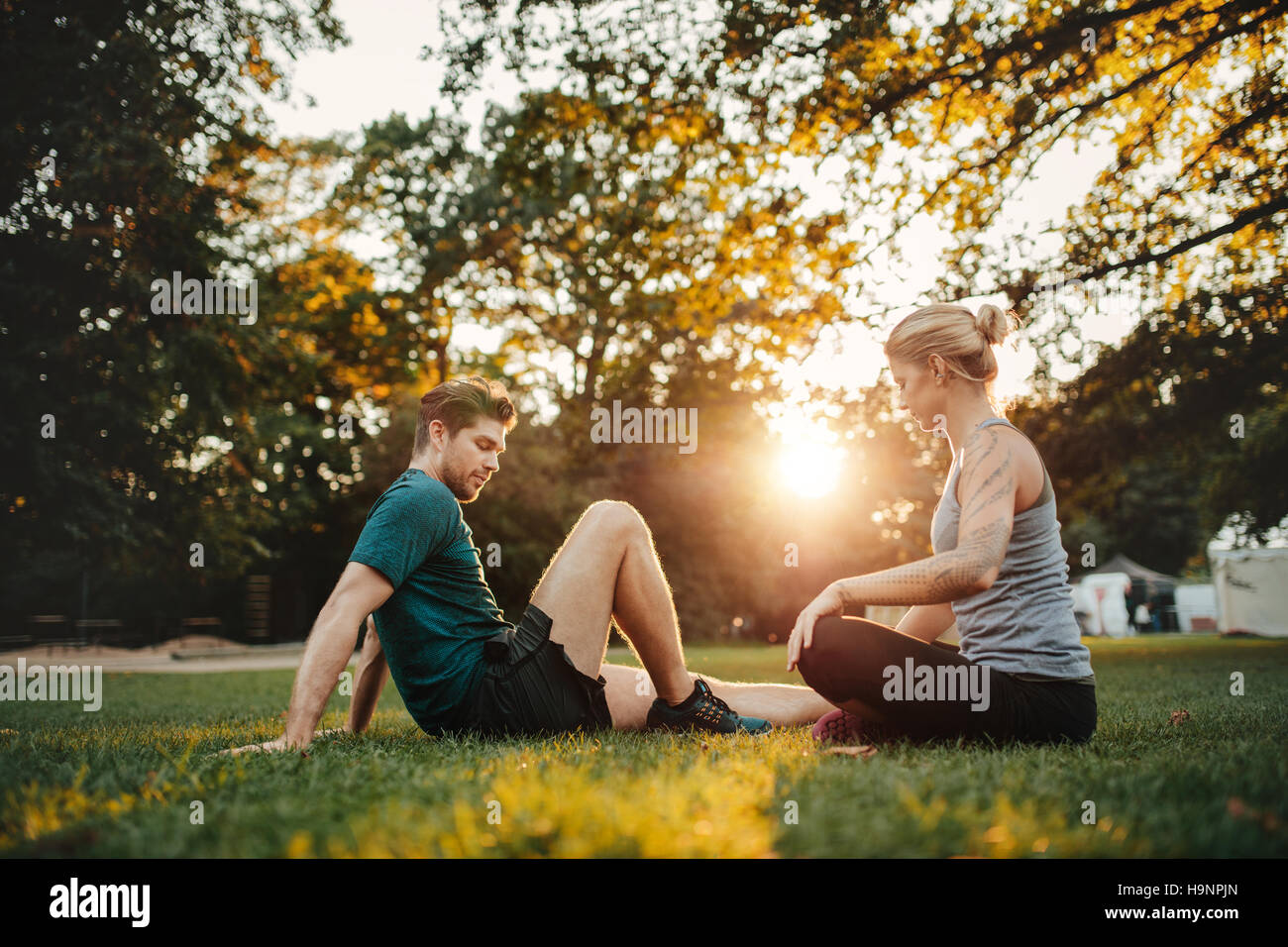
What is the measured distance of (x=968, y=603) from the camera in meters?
3.21

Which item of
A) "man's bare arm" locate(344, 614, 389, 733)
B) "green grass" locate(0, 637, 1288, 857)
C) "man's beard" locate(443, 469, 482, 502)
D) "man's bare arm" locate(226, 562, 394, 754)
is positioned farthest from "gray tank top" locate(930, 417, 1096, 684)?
"man's bare arm" locate(344, 614, 389, 733)

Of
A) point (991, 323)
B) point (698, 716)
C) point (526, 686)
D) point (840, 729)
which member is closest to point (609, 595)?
point (526, 686)

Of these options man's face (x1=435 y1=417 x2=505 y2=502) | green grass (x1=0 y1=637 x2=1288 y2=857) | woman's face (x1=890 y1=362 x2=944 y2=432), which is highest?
woman's face (x1=890 y1=362 x2=944 y2=432)

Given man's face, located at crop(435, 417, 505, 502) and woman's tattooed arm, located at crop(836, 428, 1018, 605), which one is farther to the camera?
man's face, located at crop(435, 417, 505, 502)

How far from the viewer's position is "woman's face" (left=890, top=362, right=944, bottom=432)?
3.23m

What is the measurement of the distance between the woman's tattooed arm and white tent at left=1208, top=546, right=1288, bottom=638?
27.1 meters

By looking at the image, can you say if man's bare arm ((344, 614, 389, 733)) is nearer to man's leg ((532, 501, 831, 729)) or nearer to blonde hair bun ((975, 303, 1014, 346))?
man's leg ((532, 501, 831, 729))

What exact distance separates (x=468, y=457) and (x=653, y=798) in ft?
6.34

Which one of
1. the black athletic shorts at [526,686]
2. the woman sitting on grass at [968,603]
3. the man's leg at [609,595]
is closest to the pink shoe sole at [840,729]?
the woman sitting on grass at [968,603]

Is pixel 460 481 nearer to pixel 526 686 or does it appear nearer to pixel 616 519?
pixel 616 519

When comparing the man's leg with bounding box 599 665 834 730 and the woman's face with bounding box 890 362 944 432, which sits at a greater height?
the woman's face with bounding box 890 362 944 432

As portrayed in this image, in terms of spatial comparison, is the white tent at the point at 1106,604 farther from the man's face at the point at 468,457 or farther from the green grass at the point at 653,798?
the man's face at the point at 468,457

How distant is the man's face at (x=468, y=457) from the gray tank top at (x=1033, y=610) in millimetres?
1988

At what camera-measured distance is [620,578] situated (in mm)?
3512
